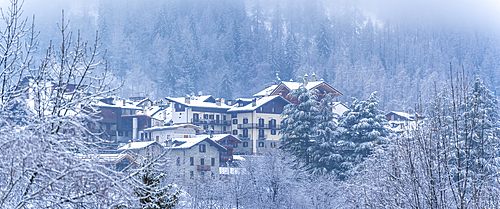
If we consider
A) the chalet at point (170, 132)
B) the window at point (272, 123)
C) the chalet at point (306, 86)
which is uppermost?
the chalet at point (306, 86)

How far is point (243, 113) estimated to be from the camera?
7638cm

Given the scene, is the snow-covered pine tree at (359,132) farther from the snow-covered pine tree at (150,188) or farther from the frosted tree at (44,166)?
the frosted tree at (44,166)

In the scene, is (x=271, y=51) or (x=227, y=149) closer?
(x=227, y=149)

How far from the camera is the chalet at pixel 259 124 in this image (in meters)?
74.8

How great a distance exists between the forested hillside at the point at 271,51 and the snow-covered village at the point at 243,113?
687mm

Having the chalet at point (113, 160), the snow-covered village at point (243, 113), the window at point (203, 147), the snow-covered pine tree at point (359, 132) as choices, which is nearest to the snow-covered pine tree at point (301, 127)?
the snow-covered village at point (243, 113)

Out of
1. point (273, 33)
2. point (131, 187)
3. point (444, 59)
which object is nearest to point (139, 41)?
point (273, 33)

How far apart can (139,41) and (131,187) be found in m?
168

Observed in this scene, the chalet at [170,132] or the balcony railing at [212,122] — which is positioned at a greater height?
the balcony railing at [212,122]

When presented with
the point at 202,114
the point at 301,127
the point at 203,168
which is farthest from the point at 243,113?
the point at 301,127

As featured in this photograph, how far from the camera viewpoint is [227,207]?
1681 inches

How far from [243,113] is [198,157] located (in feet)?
62.2

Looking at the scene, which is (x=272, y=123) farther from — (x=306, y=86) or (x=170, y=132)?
(x=170, y=132)

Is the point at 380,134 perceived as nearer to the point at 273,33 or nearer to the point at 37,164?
the point at 37,164
